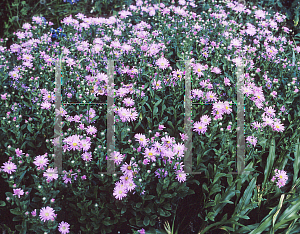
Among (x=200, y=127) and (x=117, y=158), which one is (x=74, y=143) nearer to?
(x=117, y=158)

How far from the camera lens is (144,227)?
2637 mm

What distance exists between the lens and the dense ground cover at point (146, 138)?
8.22ft

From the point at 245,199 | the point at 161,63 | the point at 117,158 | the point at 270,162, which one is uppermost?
the point at 161,63

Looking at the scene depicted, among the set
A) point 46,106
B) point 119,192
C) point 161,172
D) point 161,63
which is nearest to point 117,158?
point 119,192

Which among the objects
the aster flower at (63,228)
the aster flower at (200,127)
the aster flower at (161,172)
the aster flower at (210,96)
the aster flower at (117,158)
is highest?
the aster flower at (210,96)

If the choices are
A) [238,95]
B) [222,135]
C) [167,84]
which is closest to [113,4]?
[167,84]

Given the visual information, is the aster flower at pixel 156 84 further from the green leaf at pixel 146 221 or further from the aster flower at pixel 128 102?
the green leaf at pixel 146 221

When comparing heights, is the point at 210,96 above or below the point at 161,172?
above

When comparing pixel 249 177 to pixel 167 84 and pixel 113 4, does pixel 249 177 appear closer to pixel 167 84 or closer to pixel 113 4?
pixel 167 84

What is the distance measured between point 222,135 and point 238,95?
1.79ft

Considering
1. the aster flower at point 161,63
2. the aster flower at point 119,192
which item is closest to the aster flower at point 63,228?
the aster flower at point 119,192

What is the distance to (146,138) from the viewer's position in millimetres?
2766

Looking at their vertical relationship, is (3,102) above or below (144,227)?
above

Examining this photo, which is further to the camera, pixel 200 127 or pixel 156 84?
pixel 156 84
